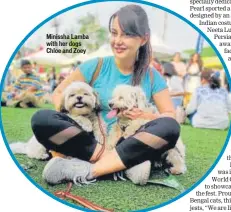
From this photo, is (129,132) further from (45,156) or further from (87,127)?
(45,156)

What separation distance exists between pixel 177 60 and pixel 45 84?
52 centimetres

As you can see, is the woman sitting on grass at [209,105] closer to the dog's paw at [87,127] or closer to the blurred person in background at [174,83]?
the blurred person in background at [174,83]

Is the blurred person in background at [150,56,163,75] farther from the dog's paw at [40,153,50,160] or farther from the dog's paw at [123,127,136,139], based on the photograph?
the dog's paw at [40,153,50,160]

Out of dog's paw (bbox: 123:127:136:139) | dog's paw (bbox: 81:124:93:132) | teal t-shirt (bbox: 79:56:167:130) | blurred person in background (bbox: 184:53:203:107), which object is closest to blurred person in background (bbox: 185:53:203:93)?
blurred person in background (bbox: 184:53:203:107)

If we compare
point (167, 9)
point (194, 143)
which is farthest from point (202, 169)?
point (167, 9)

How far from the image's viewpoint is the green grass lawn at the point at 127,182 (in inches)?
76.4

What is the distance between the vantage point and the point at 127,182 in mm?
1965

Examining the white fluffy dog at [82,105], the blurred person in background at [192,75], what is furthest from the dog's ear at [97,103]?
the blurred person in background at [192,75]

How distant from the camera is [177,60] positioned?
1997 mm

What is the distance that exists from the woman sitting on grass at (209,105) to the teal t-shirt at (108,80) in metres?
0.18

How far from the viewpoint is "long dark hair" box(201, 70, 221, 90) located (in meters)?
2.00

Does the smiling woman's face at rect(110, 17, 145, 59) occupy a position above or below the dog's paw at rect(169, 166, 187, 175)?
above

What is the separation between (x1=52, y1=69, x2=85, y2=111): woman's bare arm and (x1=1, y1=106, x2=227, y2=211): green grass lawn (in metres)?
0.12

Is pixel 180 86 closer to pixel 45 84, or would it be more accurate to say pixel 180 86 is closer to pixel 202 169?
pixel 202 169
